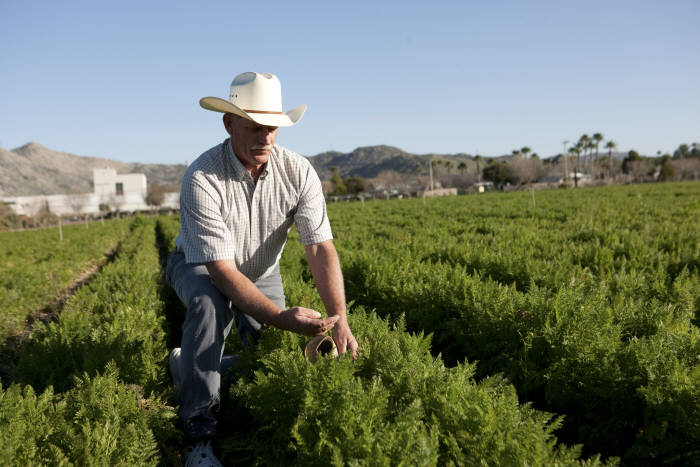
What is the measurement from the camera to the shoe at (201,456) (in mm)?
2783

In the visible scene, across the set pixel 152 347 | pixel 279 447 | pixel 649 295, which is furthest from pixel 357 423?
pixel 649 295

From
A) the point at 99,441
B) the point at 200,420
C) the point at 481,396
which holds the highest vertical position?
the point at 481,396

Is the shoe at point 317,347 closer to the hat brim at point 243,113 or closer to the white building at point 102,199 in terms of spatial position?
the hat brim at point 243,113

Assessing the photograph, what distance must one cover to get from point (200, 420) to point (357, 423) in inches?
50.4

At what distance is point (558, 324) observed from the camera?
3428 millimetres

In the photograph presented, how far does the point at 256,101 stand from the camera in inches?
118

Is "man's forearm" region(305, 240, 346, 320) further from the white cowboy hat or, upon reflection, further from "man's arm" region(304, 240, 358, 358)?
the white cowboy hat

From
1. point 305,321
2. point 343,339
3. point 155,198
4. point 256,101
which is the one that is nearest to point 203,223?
point 256,101

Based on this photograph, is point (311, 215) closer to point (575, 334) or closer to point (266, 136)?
point (266, 136)

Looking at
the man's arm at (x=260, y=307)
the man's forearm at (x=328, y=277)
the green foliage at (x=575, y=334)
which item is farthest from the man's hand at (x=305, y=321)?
the green foliage at (x=575, y=334)

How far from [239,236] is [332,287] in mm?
826

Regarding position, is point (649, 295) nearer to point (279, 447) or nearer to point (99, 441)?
point (279, 447)

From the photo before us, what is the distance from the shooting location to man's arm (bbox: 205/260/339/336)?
8.36 feet

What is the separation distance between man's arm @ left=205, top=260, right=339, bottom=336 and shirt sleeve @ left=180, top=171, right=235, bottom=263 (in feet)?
0.27
